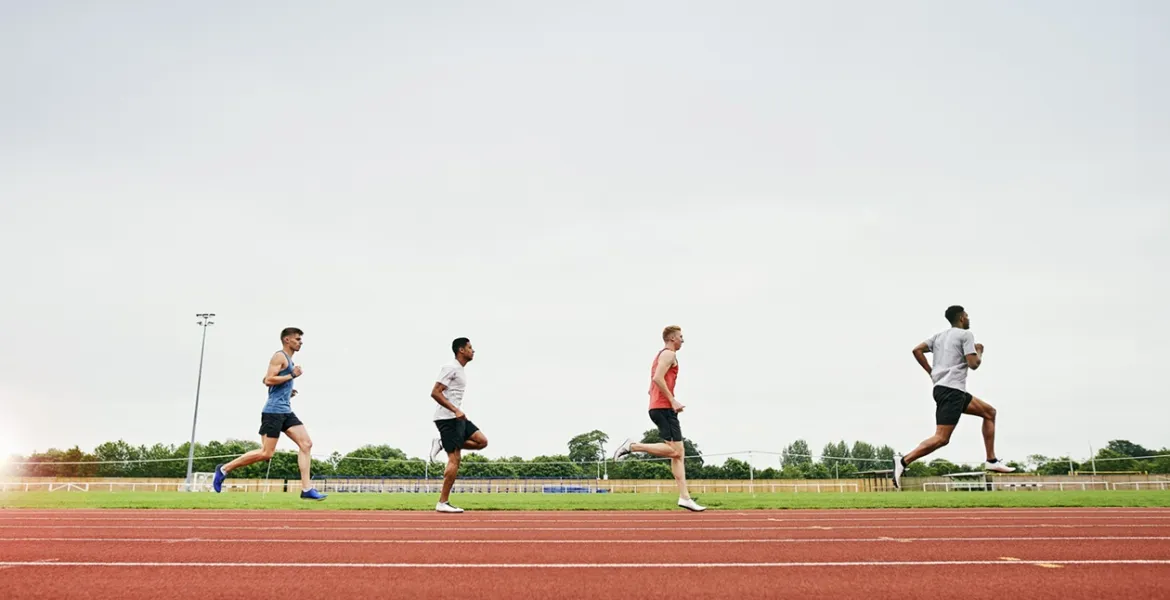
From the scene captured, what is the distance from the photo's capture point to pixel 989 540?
579 centimetres

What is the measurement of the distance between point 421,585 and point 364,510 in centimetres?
673

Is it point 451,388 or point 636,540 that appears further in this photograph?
point 451,388

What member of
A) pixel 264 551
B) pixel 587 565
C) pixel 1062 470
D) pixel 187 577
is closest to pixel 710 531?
pixel 587 565

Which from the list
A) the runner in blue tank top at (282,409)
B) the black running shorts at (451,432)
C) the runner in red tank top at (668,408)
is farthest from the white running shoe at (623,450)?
the runner in blue tank top at (282,409)

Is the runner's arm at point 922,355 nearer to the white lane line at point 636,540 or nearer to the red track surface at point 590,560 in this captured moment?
the red track surface at point 590,560

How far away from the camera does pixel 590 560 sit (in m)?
4.63

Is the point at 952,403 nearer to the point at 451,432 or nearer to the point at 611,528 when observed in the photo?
the point at 611,528

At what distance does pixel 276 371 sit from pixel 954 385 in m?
6.94

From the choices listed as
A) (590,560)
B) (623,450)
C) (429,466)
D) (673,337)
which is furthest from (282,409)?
(429,466)

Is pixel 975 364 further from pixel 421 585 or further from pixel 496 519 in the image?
pixel 421 585

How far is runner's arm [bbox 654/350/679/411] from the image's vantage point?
9094mm

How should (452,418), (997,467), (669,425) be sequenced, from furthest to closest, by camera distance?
(452,418)
(669,425)
(997,467)

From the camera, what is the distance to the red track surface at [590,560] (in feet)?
11.9

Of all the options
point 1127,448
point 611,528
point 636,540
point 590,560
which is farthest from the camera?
point 1127,448
